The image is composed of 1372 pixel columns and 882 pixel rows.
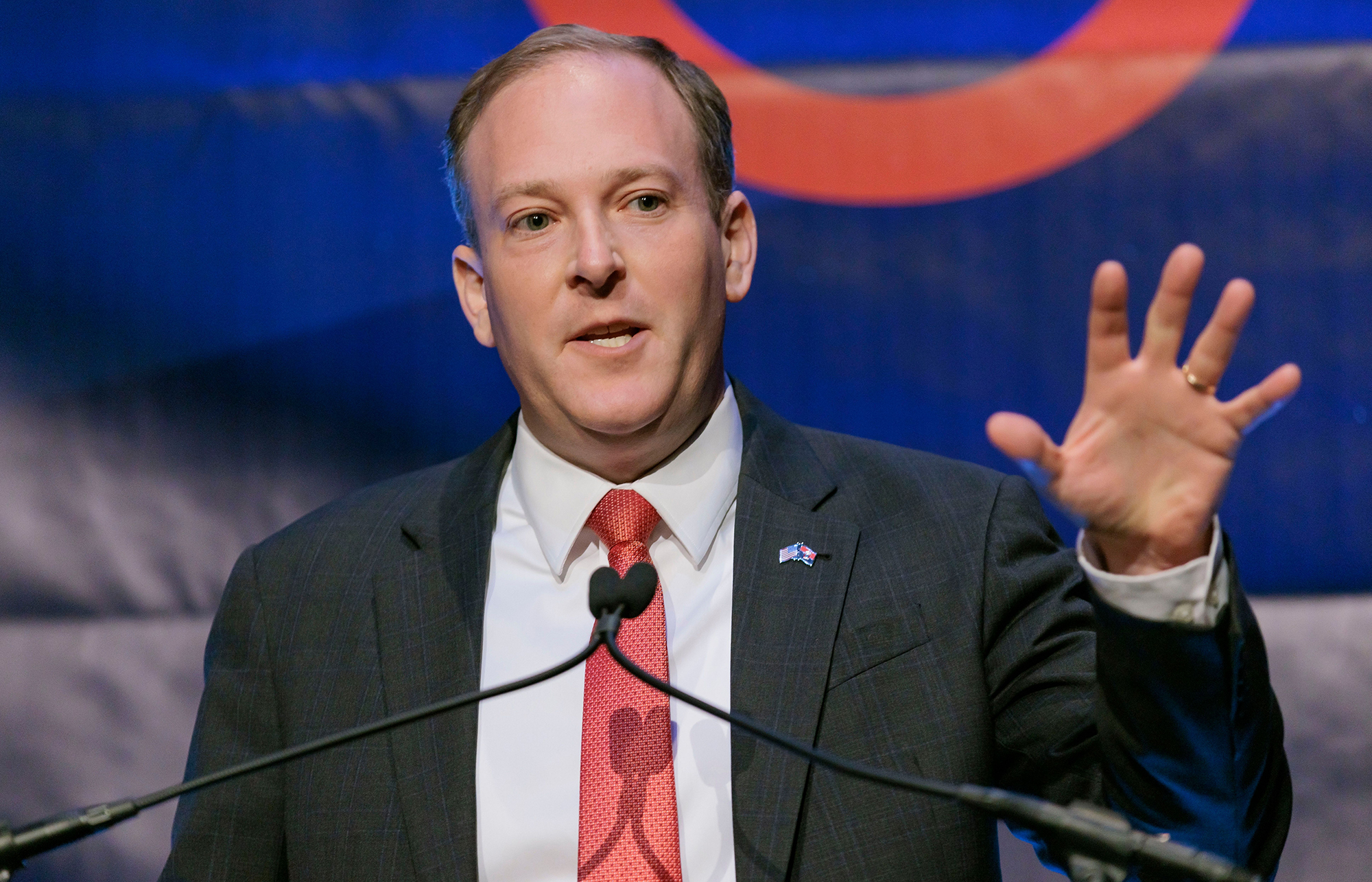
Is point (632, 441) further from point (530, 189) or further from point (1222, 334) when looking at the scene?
point (1222, 334)

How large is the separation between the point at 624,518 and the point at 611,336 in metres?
0.25

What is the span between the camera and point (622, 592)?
1.28m

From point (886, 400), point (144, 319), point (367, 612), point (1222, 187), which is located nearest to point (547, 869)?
point (367, 612)

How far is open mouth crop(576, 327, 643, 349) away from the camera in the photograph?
5.82 feet

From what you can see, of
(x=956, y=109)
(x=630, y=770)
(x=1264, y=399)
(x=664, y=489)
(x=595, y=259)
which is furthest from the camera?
(x=956, y=109)

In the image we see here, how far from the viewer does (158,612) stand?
2654 mm

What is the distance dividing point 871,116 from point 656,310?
1093 millimetres

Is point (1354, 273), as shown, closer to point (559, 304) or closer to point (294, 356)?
point (559, 304)

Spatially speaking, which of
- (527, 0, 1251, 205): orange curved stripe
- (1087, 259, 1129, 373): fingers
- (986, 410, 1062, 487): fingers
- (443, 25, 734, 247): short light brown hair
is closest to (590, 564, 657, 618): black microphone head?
(986, 410, 1062, 487): fingers

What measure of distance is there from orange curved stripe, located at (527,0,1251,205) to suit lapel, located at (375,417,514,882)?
3.18ft

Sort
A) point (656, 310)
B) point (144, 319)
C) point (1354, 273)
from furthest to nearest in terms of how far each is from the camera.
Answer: point (144, 319) < point (1354, 273) < point (656, 310)

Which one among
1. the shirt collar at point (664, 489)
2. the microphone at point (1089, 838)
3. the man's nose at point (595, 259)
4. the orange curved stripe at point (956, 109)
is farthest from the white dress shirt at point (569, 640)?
the orange curved stripe at point (956, 109)

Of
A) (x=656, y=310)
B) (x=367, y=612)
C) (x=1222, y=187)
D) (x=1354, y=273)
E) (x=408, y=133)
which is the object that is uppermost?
(x=408, y=133)

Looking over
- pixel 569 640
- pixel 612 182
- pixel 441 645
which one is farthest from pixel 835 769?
pixel 612 182
